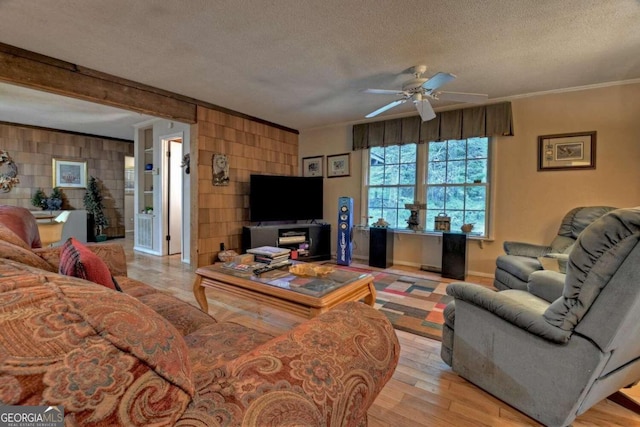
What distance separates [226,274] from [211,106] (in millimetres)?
3023

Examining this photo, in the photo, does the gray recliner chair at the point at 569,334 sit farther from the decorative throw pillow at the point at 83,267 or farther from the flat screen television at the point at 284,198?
the flat screen television at the point at 284,198

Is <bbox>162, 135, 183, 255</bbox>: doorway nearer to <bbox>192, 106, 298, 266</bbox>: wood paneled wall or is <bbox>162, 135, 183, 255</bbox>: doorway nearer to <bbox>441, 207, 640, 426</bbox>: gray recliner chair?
<bbox>192, 106, 298, 266</bbox>: wood paneled wall

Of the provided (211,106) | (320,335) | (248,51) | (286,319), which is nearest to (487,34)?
(248,51)

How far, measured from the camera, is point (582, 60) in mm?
2760

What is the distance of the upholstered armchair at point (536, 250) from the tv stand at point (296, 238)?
8.64 ft

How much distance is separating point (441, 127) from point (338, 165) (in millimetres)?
1794

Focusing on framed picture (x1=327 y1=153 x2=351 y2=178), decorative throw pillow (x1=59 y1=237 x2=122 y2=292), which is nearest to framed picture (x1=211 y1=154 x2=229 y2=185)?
framed picture (x1=327 y1=153 x2=351 y2=178)

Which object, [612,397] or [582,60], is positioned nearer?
[612,397]

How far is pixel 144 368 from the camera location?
1.57 feet

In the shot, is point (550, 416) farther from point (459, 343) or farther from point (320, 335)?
point (320, 335)

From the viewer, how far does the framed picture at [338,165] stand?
5.11 meters

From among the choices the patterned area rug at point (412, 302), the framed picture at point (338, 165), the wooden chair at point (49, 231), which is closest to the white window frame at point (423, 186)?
the framed picture at point (338, 165)

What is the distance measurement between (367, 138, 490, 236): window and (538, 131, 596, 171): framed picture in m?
0.61

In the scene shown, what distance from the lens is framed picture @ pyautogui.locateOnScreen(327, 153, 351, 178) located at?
5105 millimetres
